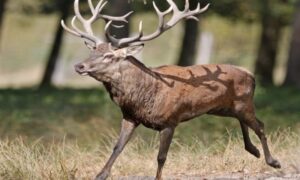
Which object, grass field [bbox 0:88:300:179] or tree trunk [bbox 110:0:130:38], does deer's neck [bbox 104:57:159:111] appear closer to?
grass field [bbox 0:88:300:179]

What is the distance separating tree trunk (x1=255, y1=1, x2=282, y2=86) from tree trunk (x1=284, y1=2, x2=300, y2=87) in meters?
4.77

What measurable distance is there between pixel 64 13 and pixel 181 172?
17.9 meters

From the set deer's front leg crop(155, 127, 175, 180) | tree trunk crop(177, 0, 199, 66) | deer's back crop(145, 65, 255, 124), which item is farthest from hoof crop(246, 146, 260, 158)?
tree trunk crop(177, 0, 199, 66)

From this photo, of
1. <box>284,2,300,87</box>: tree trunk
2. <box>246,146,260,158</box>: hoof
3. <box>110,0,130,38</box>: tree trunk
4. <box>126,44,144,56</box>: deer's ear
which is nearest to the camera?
<box>126,44,144,56</box>: deer's ear

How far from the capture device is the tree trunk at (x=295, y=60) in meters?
23.7

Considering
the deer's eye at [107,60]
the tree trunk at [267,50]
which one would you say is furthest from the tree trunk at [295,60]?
the deer's eye at [107,60]

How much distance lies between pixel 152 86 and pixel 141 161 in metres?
1.83

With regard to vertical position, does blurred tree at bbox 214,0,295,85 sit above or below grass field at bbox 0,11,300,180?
below

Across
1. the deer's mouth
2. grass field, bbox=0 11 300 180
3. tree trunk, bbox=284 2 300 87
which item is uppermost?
the deer's mouth

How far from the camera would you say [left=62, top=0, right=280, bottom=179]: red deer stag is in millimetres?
9492

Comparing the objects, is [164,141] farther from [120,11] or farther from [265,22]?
[265,22]

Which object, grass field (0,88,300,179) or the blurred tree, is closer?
grass field (0,88,300,179)

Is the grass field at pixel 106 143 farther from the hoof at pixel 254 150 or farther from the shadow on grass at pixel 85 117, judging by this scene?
the hoof at pixel 254 150

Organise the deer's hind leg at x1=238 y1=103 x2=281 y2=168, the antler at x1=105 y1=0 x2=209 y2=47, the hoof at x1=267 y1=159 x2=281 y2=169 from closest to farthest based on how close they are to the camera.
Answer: the antler at x1=105 y1=0 x2=209 y2=47 < the deer's hind leg at x1=238 y1=103 x2=281 y2=168 < the hoof at x1=267 y1=159 x2=281 y2=169
